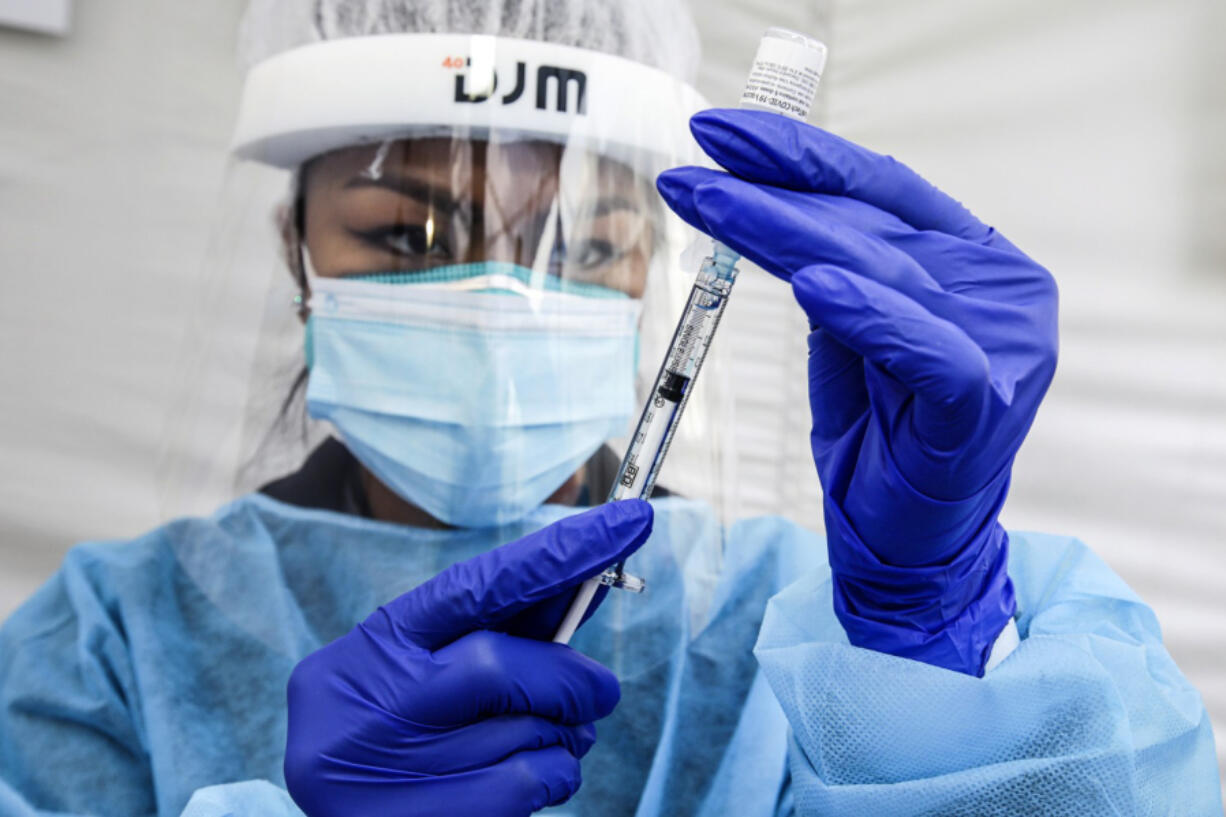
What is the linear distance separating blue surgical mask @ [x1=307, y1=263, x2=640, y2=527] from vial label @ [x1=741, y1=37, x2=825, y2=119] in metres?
0.33

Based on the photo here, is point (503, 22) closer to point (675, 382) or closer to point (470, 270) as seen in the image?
point (470, 270)

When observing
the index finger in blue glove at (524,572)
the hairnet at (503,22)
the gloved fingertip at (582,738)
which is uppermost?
the hairnet at (503,22)

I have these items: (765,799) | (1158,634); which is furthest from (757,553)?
(1158,634)

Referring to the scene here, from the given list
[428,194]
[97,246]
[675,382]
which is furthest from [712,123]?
[97,246]

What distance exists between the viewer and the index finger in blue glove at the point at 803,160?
2.16ft

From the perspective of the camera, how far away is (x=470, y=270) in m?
0.94

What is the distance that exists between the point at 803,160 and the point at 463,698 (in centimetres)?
42

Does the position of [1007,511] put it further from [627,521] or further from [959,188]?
[627,521]

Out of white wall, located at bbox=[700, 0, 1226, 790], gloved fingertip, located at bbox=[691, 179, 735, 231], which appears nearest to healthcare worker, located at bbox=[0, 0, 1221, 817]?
gloved fingertip, located at bbox=[691, 179, 735, 231]

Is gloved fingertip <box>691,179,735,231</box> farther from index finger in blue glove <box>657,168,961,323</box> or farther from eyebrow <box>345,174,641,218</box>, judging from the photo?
eyebrow <box>345,174,641,218</box>

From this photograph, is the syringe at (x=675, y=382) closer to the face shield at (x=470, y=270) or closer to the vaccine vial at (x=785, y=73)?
the vaccine vial at (x=785, y=73)

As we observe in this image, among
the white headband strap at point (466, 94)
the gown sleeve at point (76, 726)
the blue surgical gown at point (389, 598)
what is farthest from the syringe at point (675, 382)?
the gown sleeve at point (76, 726)

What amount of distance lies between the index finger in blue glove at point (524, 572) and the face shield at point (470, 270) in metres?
0.24

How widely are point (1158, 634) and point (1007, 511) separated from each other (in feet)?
1.89
